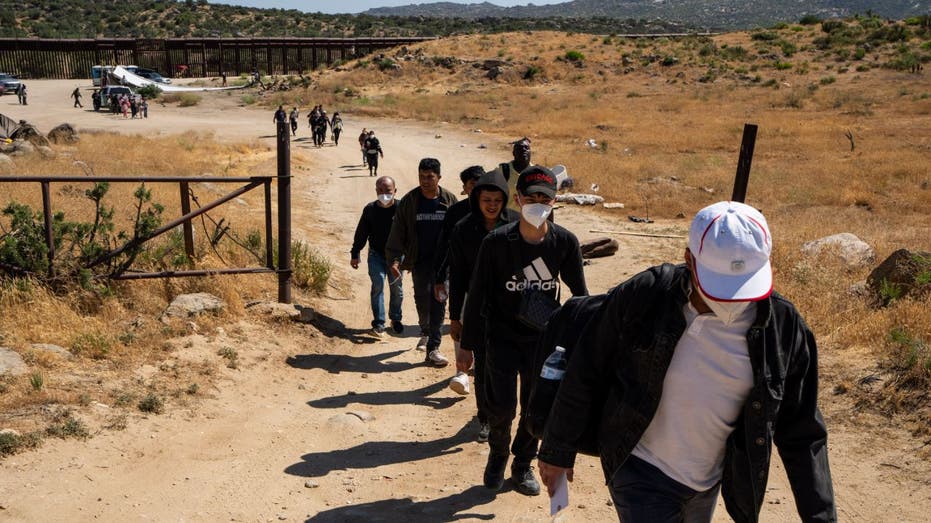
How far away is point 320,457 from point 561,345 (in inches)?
128

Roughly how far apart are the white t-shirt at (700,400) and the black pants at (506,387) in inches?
76.4

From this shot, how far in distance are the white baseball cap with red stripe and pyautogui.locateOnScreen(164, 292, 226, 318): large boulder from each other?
6.16 metres

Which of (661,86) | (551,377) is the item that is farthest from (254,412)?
(661,86)

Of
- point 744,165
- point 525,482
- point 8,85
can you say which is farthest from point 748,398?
point 8,85

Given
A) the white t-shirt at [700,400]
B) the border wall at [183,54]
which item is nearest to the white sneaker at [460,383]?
the white t-shirt at [700,400]

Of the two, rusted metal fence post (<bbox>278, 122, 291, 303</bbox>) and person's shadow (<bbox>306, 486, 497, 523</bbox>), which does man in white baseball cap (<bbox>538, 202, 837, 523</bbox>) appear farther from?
rusted metal fence post (<bbox>278, 122, 291, 303</bbox>)

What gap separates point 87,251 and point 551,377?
6.04 metres

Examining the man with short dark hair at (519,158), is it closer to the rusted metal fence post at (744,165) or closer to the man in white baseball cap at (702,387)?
the rusted metal fence post at (744,165)

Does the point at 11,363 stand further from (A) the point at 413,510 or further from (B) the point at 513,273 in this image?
(B) the point at 513,273

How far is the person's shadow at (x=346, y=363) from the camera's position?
788cm

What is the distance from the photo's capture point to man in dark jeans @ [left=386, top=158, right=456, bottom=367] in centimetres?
794

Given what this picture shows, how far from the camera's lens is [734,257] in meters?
2.54

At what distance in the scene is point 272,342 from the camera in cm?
805

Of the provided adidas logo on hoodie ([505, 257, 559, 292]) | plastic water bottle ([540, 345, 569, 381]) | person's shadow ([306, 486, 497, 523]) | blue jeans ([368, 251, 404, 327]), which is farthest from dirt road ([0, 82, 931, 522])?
plastic water bottle ([540, 345, 569, 381])
